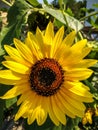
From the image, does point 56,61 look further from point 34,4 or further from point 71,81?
point 34,4

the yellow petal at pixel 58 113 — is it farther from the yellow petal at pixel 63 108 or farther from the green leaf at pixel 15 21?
the green leaf at pixel 15 21

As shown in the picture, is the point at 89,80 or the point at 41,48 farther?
the point at 89,80

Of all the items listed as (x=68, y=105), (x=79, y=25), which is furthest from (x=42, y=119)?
(x=79, y=25)

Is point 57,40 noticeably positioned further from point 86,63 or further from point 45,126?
point 45,126

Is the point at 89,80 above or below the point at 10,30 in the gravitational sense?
below

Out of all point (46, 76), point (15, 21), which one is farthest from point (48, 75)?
point (15, 21)

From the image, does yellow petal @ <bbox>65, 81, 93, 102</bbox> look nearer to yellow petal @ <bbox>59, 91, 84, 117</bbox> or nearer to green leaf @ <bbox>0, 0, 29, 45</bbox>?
yellow petal @ <bbox>59, 91, 84, 117</bbox>

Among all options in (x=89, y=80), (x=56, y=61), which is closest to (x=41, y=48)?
(x=56, y=61)

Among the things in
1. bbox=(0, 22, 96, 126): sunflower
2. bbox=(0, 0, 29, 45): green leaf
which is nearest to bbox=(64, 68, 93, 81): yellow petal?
bbox=(0, 22, 96, 126): sunflower
